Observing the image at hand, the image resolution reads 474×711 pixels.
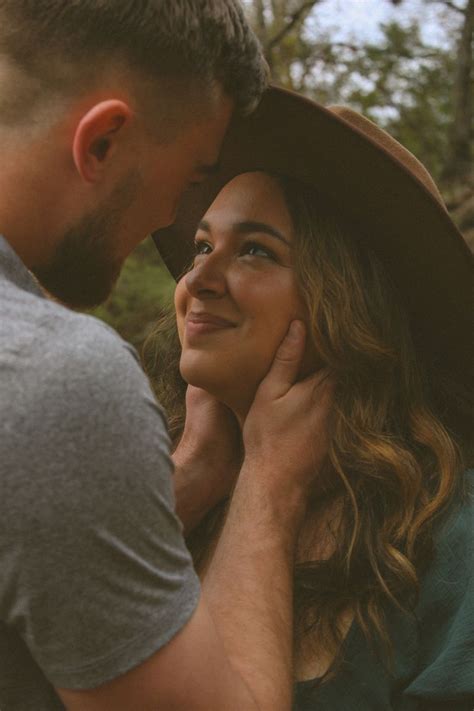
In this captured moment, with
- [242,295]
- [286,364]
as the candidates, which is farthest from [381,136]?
[286,364]

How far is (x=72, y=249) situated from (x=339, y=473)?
1.04 metres

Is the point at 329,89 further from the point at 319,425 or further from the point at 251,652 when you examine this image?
the point at 251,652

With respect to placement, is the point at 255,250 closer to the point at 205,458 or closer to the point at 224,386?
the point at 224,386

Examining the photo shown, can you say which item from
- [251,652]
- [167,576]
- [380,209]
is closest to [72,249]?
[167,576]

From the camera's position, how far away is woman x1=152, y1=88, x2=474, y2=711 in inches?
82.0

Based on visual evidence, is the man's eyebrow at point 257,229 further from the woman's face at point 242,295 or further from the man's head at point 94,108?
the man's head at point 94,108

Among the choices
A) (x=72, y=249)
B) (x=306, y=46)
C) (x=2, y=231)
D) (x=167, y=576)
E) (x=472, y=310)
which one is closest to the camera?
(x=167, y=576)

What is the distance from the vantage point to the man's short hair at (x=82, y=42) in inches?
60.9

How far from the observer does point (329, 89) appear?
30.4 feet

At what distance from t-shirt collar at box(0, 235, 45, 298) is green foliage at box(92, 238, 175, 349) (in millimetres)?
5094

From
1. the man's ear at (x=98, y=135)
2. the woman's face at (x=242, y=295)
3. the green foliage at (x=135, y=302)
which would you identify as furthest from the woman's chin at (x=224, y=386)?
the green foliage at (x=135, y=302)

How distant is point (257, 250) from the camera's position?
2.53 meters

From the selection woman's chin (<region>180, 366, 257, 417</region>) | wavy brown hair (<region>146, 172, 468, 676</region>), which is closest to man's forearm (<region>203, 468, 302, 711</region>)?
wavy brown hair (<region>146, 172, 468, 676</region>)

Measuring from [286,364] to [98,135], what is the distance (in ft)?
3.45
